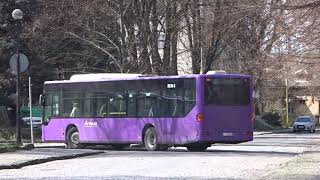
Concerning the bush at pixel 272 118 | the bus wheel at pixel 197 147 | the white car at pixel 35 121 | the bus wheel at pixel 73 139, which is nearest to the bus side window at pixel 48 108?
the bus wheel at pixel 73 139

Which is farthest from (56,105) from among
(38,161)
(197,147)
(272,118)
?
(272,118)

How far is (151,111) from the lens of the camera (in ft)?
86.7

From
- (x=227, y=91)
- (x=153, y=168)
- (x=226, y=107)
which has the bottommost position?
(x=153, y=168)

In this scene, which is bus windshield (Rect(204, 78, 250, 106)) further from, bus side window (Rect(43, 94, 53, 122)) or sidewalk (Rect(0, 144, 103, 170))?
bus side window (Rect(43, 94, 53, 122))

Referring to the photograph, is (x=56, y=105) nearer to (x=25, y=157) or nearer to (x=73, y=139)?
(x=73, y=139)

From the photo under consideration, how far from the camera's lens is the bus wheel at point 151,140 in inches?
1038

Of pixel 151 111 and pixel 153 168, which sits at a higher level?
pixel 151 111

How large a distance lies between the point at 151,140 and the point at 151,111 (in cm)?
115

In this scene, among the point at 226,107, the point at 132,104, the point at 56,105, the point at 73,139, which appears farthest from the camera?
the point at 56,105

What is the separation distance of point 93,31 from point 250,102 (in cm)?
1374

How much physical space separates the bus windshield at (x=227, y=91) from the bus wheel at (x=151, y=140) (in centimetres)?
270

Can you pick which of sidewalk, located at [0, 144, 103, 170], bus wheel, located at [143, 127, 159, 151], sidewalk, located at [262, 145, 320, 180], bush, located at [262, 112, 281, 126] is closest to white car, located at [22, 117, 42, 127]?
bus wheel, located at [143, 127, 159, 151]

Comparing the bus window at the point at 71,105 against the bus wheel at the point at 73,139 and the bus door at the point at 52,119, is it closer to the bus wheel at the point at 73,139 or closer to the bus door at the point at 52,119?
the bus door at the point at 52,119

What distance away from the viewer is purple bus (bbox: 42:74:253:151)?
2516 centimetres
